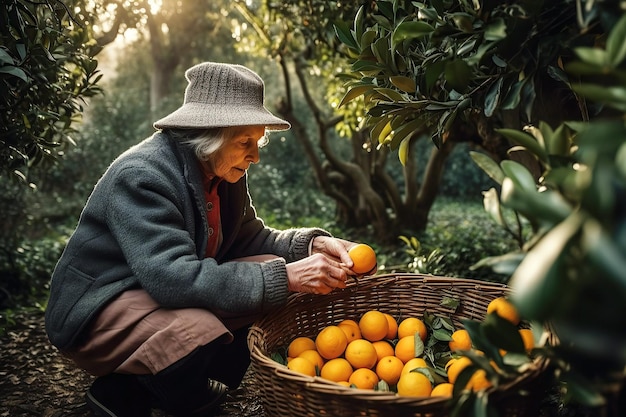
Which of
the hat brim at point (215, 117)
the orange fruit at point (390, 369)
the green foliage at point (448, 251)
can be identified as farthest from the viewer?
the green foliage at point (448, 251)

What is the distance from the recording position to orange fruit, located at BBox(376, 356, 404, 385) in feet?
5.88

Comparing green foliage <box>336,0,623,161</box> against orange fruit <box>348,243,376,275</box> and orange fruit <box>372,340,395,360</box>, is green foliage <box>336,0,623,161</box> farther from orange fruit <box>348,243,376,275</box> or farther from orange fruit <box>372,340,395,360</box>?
orange fruit <box>372,340,395,360</box>

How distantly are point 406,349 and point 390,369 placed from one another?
0.43ft

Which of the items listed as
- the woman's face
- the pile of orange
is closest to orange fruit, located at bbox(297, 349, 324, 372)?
the pile of orange

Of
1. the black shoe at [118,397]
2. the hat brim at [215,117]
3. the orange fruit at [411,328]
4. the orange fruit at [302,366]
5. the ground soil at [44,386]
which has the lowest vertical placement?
the ground soil at [44,386]

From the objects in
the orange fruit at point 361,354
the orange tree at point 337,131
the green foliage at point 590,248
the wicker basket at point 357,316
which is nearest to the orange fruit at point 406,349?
the orange fruit at point 361,354

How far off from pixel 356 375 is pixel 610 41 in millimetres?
1228

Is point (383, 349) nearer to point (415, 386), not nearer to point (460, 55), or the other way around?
point (415, 386)

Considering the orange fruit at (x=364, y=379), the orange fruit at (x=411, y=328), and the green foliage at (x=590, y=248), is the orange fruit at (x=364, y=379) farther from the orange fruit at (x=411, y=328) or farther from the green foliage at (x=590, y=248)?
the green foliage at (x=590, y=248)

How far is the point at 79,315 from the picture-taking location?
1.83 m

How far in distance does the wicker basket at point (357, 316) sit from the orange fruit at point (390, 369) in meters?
0.32

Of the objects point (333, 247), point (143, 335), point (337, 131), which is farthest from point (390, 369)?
point (337, 131)

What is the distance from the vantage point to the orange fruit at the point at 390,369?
5.88ft

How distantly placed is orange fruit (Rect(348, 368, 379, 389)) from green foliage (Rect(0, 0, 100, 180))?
54.5 inches
